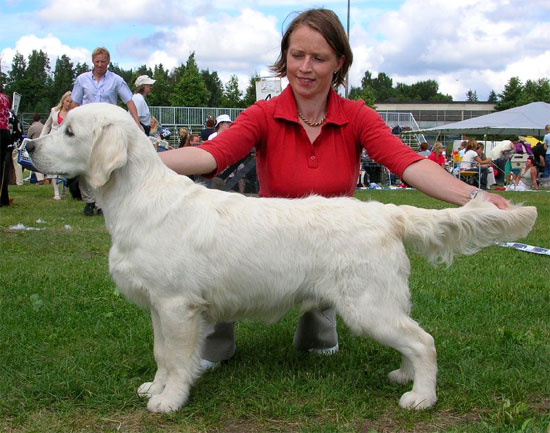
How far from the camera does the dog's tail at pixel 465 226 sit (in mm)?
3248

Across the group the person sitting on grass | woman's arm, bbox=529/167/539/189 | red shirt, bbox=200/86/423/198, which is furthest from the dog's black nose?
woman's arm, bbox=529/167/539/189

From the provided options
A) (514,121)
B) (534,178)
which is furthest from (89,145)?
(514,121)

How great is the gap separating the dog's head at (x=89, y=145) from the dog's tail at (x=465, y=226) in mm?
1573

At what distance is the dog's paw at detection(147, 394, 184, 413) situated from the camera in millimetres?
3186

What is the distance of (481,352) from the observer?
4020 mm

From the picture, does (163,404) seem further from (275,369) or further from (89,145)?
(89,145)

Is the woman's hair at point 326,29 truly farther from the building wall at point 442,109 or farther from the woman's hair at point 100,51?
the building wall at point 442,109

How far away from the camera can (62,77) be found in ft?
234

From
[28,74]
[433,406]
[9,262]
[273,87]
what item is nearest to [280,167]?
[433,406]

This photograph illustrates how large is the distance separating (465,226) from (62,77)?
74851mm

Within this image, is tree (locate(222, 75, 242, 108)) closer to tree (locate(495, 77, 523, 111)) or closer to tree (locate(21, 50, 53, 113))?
tree (locate(21, 50, 53, 113))

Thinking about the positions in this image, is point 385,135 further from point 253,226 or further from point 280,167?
point 253,226

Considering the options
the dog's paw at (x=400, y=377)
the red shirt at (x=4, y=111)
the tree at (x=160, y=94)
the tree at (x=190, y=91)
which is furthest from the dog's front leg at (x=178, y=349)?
the tree at (x=160, y=94)

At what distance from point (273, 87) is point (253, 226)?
42.3 feet
